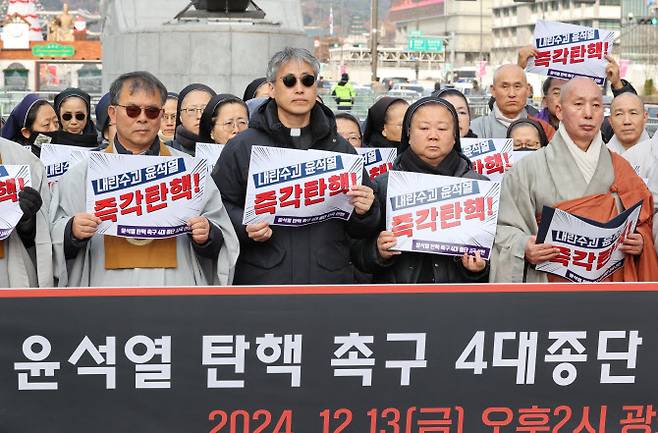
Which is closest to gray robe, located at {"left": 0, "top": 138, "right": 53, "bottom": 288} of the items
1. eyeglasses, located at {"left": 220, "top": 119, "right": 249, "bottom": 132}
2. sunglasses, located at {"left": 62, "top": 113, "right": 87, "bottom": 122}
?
eyeglasses, located at {"left": 220, "top": 119, "right": 249, "bottom": 132}

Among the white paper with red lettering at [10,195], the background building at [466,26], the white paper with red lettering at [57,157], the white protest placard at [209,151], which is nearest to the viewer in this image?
the white paper with red lettering at [10,195]

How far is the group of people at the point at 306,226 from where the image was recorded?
4254mm

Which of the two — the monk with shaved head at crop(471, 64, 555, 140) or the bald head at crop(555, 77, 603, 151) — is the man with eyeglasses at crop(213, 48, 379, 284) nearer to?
the bald head at crop(555, 77, 603, 151)

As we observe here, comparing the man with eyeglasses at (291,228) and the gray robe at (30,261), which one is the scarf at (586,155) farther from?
the gray robe at (30,261)

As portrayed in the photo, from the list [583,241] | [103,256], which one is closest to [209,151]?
[103,256]

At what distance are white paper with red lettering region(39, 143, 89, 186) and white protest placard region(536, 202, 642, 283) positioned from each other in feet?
9.69

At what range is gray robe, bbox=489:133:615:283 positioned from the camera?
4.46 m

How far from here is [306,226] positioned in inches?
179

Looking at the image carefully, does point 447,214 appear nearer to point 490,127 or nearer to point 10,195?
point 10,195

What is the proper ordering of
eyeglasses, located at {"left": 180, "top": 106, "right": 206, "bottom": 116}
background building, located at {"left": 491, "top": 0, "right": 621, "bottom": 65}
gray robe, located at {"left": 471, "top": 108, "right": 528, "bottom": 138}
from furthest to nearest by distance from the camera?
background building, located at {"left": 491, "top": 0, "right": 621, "bottom": 65} → gray robe, located at {"left": 471, "top": 108, "right": 528, "bottom": 138} → eyeglasses, located at {"left": 180, "top": 106, "right": 206, "bottom": 116}

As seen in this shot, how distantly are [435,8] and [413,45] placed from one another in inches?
2611

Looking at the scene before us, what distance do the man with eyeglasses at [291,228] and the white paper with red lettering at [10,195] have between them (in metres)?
0.83

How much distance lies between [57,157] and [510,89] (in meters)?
2.96

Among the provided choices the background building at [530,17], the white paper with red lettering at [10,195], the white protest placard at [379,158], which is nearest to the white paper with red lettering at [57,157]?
the white protest placard at [379,158]
